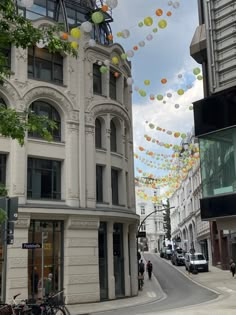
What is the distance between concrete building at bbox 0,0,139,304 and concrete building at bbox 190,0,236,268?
7.49 m

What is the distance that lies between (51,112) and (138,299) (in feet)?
40.0

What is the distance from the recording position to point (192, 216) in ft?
234

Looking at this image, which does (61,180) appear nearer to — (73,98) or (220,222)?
(73,98)

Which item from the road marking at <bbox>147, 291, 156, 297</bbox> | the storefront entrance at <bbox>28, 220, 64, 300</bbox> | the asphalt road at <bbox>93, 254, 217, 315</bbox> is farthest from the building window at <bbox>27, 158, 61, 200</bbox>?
the road marking at <bbox>147, 291, 156, 297</bbox>

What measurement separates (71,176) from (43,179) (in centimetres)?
164

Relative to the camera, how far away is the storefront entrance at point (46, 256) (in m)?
25.0

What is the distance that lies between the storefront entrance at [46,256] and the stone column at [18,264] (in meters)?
0.70

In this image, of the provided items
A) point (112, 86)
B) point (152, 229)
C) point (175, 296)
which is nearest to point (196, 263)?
point (175, 296)

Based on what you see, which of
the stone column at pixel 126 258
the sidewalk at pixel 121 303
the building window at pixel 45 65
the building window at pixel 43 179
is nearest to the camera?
the sidewalk at pixel 121 303

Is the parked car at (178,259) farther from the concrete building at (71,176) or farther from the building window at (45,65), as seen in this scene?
the building window at (45,65)

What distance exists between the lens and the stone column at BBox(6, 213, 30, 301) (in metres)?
23.7

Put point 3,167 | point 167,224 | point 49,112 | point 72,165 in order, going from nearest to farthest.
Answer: point 3,167 < point 72,165 < point 49,112 < point 167,224

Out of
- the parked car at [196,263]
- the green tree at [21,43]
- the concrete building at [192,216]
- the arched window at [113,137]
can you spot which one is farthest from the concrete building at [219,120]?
the concrete building at [192,216]

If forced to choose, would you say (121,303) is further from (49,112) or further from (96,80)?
(96,80)
